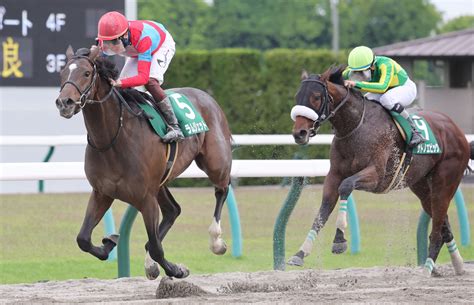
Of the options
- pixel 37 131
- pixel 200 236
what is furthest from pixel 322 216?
pixel 37 131

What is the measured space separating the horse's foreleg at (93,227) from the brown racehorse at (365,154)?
109 cm

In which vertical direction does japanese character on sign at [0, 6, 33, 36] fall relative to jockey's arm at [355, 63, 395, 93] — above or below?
above

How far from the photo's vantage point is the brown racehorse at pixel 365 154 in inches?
264

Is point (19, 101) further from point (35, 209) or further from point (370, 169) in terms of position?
point (370, 169)

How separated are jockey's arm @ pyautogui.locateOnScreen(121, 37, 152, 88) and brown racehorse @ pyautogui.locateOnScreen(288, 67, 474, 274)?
954 millimetres

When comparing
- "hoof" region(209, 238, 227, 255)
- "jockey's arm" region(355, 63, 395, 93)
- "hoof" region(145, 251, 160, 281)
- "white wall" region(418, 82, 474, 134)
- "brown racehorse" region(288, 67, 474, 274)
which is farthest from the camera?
"white wall" region(418, 82, 474, 134)

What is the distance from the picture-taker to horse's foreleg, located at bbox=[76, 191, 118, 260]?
6188mm

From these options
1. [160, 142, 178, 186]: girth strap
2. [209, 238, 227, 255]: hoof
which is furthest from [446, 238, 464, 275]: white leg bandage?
[160, 142, 178, 186]: girth strap

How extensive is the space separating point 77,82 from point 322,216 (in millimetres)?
1871

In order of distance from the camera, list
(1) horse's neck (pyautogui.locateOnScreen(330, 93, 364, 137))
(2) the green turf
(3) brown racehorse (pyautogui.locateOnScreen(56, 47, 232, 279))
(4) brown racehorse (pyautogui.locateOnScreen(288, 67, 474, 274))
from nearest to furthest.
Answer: (3) brown racehorse (pyautogui.locateOnScreen(56, 47, 232, 279)) → (4) brown racehorse (pyautogui.locateOnScreen(288, 67, 474, 274)) → (1) horse's neck (pyautogui.locateOnScreen(330, 93, 364, 137)) → (2) the green turf

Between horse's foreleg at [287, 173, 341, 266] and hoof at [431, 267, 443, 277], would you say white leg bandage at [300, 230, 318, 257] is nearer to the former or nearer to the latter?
horse's foreleg at [287, 173, 341, 266]

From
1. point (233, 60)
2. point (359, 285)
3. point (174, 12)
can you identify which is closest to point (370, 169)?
point (359, 285)

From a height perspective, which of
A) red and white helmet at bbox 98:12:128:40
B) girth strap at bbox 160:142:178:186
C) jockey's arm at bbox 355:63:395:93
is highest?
red and white helmet at bbox 98:12:128:40

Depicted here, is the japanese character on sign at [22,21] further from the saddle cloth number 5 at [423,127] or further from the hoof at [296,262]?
the hoof at [296,262]
